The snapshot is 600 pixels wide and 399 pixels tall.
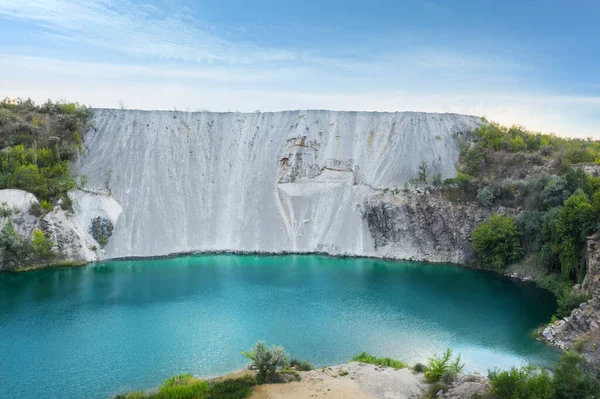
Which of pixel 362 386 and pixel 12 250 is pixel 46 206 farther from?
pixel 362 386

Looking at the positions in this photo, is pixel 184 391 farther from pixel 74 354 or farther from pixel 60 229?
pixel 60 229

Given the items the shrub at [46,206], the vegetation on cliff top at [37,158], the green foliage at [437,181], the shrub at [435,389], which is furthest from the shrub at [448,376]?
the shrub at [46,206]

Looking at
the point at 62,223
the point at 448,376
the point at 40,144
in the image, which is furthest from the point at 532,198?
the point at 40,144

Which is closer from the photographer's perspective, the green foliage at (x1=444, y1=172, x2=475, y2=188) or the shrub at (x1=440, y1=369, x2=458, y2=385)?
the shrub at (x1=440, y1=369, x2=458, y2=385)

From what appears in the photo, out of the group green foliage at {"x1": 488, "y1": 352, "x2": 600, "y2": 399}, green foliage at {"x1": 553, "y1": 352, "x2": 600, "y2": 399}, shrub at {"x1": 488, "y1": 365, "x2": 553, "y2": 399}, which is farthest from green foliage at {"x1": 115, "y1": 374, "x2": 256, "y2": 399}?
green foliage at {"x1": 553, "y1": 352, "x2": 600, "y2": 399}

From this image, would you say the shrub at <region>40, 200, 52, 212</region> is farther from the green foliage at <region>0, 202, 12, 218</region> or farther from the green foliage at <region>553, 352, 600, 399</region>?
the green foliage at <region>553, 352, 600, 399</region>

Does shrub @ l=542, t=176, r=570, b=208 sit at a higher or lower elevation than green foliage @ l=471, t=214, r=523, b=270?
higher
